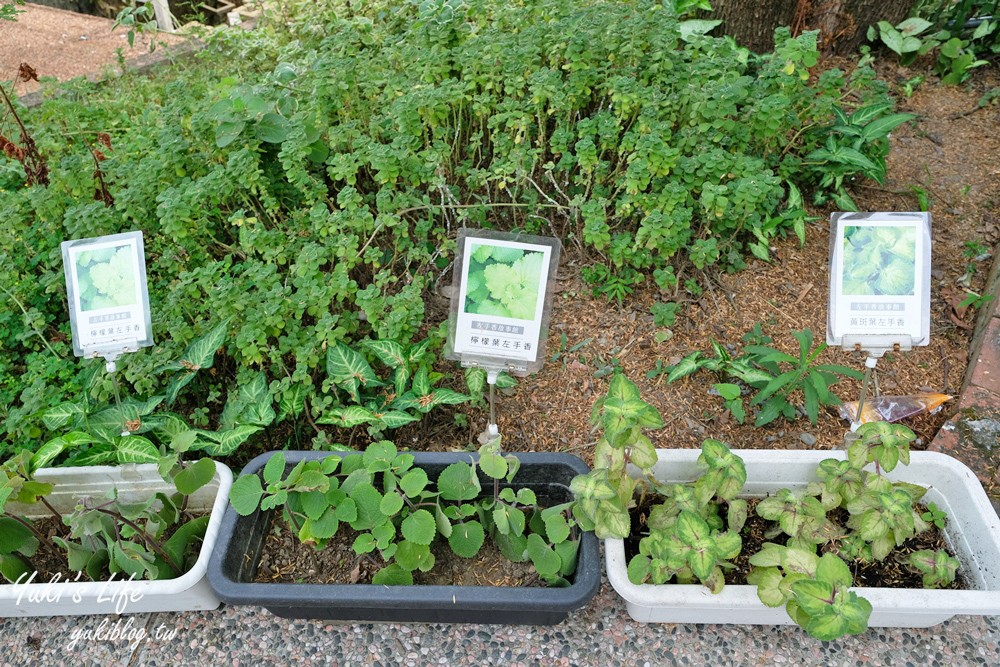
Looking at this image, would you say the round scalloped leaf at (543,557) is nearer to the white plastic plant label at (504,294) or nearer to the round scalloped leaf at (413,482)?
the round scalloped leaf at (413,482)

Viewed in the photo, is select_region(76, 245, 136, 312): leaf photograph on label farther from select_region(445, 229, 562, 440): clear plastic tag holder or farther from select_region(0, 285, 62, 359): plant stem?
select_region(445, 229, 562, 440): clear plastic tag holder

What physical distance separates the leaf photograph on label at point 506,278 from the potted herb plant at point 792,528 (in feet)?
1.00

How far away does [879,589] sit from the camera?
159 cm

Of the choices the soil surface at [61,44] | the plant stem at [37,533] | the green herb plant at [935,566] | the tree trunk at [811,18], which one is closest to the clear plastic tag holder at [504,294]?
the green herb plant at [935,566]

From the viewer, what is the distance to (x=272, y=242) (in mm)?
2270

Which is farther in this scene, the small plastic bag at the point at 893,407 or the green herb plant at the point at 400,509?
the small plastic bag at the point at 893,407

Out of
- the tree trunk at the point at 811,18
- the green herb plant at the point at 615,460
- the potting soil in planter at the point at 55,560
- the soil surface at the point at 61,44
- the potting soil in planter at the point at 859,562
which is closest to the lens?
the green herb plant at the point at 615,460

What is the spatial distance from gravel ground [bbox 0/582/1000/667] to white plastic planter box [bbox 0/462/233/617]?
0.25ft

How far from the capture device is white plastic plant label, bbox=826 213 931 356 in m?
1.75

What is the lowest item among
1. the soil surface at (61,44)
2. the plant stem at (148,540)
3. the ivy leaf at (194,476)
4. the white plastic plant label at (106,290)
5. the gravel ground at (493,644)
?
the gravel ground at (493,644)

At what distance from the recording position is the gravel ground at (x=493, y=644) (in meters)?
1.78

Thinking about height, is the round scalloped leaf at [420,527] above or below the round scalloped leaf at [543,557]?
above

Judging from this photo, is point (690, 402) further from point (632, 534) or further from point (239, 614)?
point (239, 614)

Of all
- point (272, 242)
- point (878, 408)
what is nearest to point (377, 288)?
point (272, 242)
